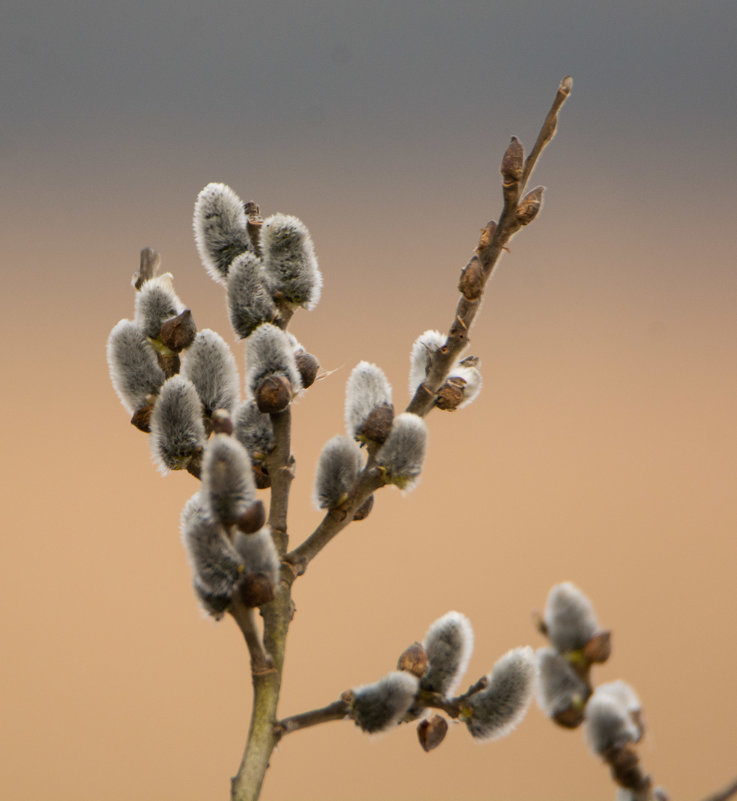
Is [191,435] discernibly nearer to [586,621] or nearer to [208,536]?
[208,536]

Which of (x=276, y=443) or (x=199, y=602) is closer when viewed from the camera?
(x=199, y=602)

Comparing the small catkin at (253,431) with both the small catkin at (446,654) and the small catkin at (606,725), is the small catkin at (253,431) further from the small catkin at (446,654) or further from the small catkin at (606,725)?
the small catkin at (606,725)

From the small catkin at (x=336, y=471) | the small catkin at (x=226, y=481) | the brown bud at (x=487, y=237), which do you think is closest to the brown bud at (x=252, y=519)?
the small catkin at (x=226, y=481)

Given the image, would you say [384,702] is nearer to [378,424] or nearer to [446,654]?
[446,654]

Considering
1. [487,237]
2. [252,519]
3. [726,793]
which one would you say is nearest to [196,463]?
[252,519]

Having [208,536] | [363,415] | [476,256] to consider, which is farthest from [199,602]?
[476,256]

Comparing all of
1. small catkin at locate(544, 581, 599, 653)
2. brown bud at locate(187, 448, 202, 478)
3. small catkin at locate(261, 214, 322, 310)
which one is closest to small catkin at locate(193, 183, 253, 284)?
small catkin at locate(261, 214, 322, 310)
